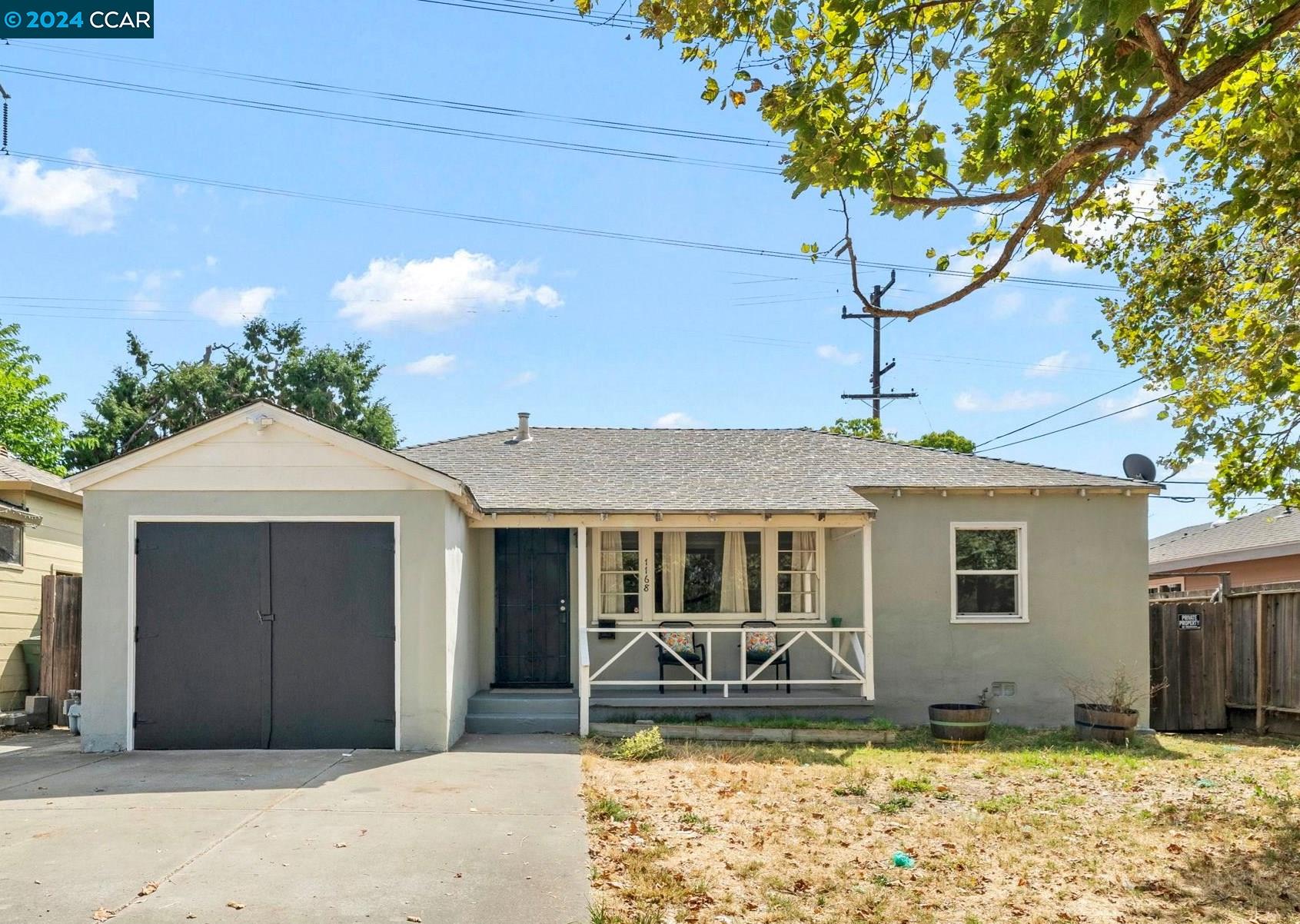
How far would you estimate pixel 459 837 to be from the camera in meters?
7.15

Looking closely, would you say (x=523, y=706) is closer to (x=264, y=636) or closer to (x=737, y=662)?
(x=737, y=662)

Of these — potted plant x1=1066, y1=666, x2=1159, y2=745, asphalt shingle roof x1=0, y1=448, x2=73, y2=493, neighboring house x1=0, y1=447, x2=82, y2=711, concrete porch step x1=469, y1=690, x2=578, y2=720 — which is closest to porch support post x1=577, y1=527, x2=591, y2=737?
concrete porch step x1=469, y1=690, x2=578, y2=720

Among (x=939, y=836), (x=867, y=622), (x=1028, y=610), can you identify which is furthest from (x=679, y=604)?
(x=939, y=836)

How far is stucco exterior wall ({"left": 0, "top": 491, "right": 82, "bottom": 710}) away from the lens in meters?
13.0

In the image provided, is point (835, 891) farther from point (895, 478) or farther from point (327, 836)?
point (895, 478)

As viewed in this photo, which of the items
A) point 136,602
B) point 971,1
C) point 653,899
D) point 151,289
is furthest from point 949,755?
point 151,289

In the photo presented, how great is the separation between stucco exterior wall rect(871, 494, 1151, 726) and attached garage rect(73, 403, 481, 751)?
6081mm

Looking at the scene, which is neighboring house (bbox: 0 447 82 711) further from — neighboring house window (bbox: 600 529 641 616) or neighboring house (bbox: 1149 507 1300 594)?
neighboring house (bbox: 1149 507 1300 594)

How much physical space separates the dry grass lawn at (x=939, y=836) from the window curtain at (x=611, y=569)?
2.92 m

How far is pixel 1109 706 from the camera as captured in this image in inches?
497

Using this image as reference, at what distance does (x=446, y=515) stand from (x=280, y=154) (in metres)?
8.07

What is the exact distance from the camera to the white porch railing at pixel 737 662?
40.0 feet
